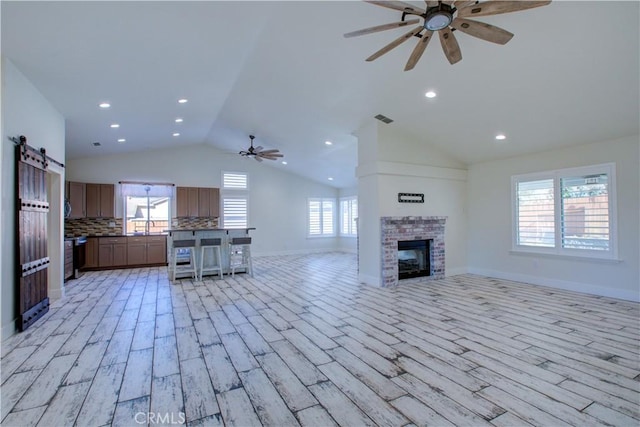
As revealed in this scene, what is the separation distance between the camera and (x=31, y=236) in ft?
12.4

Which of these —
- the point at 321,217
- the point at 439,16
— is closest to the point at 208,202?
the point at 321,217

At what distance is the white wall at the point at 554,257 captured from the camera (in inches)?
183

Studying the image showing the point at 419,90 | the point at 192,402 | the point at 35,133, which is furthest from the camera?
the point at 419,90

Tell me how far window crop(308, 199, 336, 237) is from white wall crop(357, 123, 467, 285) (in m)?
5.31

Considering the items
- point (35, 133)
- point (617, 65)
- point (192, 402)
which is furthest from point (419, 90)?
point (35, 133)

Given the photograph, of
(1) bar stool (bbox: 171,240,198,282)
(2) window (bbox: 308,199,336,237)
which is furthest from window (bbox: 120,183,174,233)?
(2) window (bbox: 308,199,336,237)

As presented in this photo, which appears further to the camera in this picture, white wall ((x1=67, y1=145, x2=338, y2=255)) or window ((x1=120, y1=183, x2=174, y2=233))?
window ((x1=120, y1=183, x2=174, y2=233))

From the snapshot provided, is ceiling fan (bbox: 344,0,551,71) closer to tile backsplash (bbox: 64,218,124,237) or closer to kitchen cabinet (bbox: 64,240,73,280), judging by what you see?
kitchen cabinet (bbox: 64,240,73,280)

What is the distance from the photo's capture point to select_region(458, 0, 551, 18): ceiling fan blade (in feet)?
6.78

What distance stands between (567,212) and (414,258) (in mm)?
2697

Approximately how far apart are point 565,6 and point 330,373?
154 inches

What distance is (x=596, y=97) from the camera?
13.1 feet

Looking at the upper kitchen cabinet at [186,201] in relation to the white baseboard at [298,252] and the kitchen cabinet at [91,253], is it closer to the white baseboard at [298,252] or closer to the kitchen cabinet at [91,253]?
the kitchen cabinet at [91,253]

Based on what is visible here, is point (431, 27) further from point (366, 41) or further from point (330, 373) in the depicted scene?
point (330, 373)
